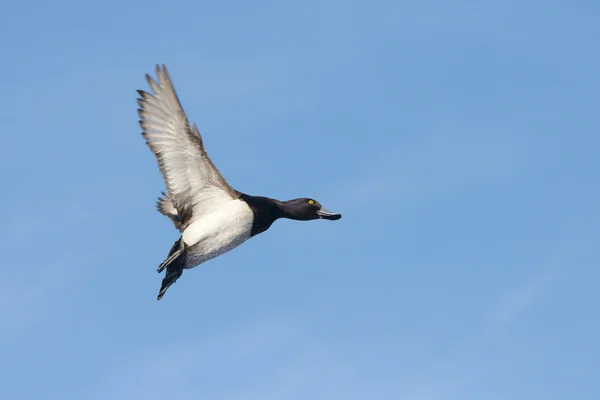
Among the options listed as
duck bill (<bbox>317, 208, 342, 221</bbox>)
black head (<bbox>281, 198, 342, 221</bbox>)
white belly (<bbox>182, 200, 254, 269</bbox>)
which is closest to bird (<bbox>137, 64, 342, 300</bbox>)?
white belly (<bbox>182, 200, 254, 269</bbox>)

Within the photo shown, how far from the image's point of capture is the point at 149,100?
1983cm

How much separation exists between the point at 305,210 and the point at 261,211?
1547 millimetres

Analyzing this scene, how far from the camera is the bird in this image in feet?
65.1

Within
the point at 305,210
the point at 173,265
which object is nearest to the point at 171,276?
the point at 173,265

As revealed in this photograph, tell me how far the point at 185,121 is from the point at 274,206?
2.98 metres

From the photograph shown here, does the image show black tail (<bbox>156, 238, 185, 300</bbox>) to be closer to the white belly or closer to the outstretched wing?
the white belly

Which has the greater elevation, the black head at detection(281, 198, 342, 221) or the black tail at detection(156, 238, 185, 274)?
the black head at detection(281, 198, 342, 221)

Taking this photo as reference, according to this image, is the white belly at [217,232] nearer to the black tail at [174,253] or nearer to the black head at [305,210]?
the black tail at [174,253]

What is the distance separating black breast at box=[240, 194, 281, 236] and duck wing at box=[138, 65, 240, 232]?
0.35 m

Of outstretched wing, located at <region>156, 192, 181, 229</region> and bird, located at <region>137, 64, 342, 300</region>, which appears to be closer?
bird, located at <region>137, 64, 342, 300</region>

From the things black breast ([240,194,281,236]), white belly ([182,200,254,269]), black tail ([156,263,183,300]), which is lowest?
black tail ([156,263,183,300])

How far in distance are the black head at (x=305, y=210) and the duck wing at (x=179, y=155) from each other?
162 centimetres

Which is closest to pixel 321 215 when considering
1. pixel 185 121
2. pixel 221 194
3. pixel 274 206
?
pixel 274 206

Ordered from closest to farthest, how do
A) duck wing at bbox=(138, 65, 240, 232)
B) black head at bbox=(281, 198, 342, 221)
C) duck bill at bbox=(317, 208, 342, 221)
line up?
duck wing at bbox=(138, 65, 240, 232)
black head at bbox=(281, 198, 342, 221)
duck bill at bbox=(317, 208, 342, 221)
